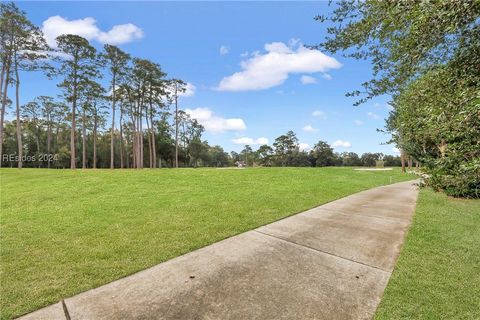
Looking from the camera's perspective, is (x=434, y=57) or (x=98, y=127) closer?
(x=434, y=57)

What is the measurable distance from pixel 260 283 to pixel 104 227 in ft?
12.7

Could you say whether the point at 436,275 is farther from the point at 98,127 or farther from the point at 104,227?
the point at 98,127

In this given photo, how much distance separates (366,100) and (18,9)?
27081 mm

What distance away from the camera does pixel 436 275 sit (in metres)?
3.51

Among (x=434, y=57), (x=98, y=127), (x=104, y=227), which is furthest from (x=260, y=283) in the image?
(x=98, y=127)

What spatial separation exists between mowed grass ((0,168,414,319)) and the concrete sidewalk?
365 millimetres

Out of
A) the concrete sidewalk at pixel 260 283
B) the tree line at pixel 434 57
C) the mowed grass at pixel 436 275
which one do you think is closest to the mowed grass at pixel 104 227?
the concrete sidewalk at pixel 260 283

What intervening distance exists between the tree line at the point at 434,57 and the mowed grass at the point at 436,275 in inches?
53.2

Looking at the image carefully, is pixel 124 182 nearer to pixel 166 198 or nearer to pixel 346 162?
pixel 166 198

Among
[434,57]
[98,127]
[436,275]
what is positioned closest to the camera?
[434,57]

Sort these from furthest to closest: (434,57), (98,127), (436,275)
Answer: (98,127) < (436,275) < (434,57)

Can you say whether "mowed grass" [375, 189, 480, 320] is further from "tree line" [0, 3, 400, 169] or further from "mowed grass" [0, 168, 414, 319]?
"tree line" [0, 3, 400, 169]

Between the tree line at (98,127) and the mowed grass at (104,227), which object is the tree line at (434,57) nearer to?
the mowed grass at (104,227)

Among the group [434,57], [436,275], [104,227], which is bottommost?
[436,275]
